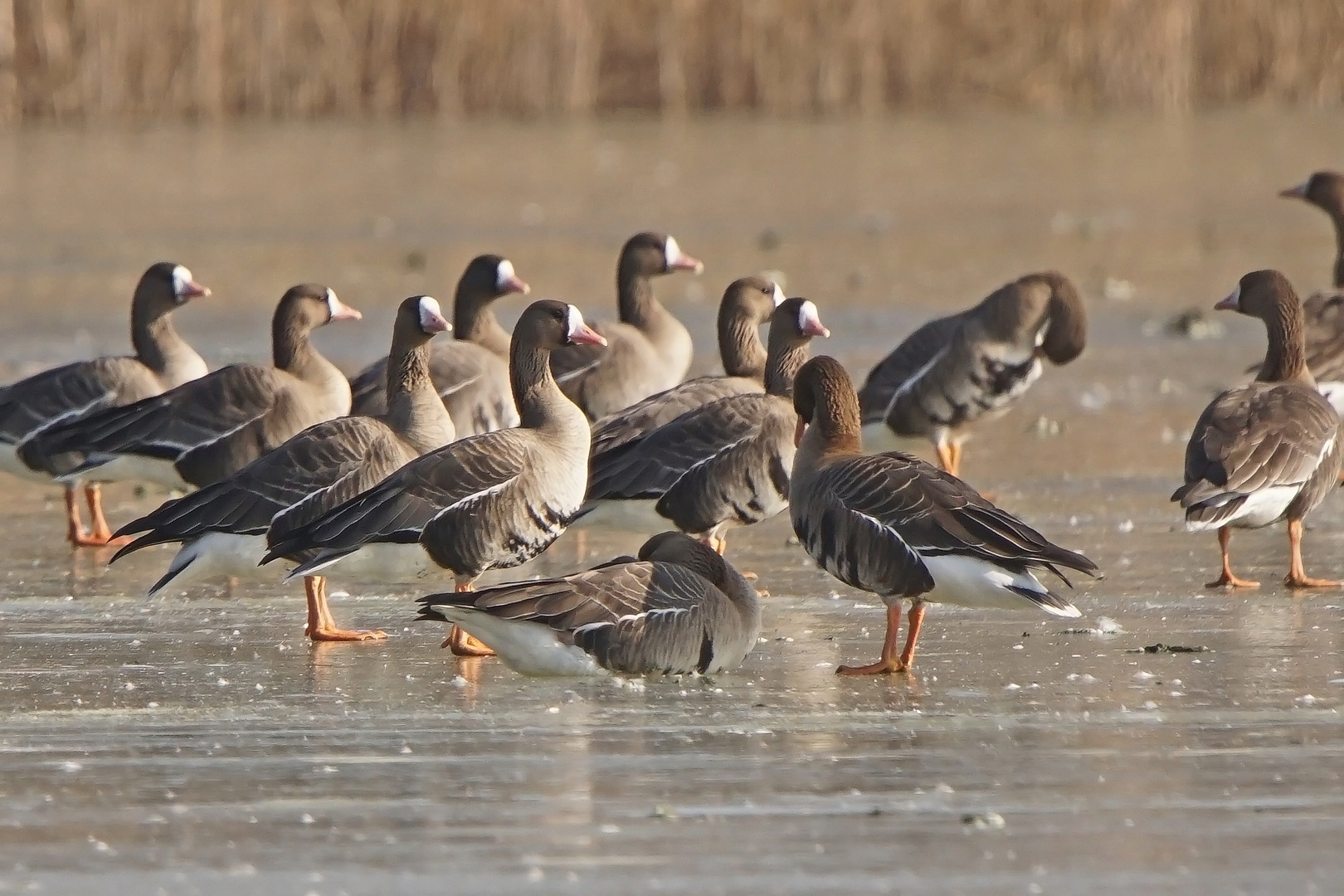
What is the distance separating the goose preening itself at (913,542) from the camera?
8.20 m

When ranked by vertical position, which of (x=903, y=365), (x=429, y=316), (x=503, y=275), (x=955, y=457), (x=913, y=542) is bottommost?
(x=955, y=457)

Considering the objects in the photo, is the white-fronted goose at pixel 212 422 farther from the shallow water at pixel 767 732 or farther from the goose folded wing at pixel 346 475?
the goose folded wing at pixel 346 475

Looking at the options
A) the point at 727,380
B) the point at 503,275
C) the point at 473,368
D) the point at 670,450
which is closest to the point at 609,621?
the point at 670,450

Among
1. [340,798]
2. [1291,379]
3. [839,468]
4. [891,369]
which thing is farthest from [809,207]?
[340,798]

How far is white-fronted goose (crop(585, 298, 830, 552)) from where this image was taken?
10.7m

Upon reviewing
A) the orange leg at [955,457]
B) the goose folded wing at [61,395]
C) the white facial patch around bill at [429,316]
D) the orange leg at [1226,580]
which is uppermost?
the white facial patch around bill at [429,316]

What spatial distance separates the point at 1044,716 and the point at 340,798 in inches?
90.6

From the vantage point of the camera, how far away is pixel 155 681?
27.3 feet

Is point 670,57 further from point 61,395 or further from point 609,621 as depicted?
point 609,621

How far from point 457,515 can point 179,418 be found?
3031 millimetres

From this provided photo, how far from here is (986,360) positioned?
13.5 metres

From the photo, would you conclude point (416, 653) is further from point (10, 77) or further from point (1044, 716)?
point (10, 77)

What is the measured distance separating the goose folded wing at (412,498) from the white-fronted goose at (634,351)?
171 inches

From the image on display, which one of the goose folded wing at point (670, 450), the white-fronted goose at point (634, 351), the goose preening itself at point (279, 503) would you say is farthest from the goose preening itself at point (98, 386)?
the goose folded wing at point (670, 450)
